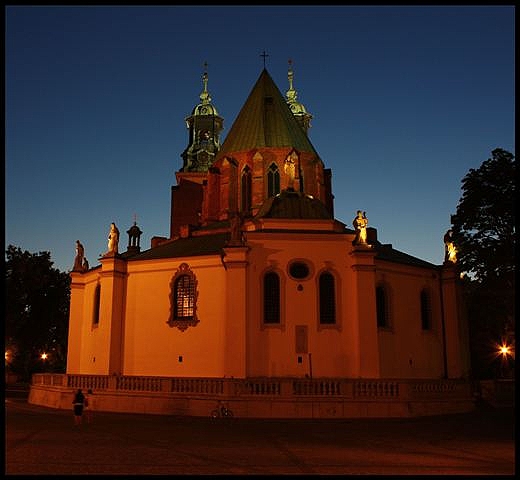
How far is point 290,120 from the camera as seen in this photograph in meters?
44.2

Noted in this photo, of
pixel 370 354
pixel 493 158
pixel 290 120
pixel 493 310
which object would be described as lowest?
pixel 370 354

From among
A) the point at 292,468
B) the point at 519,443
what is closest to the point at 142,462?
the point at 292,468

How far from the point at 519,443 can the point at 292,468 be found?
453cm

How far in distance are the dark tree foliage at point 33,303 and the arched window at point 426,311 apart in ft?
107

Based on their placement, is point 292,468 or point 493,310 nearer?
point 292,468

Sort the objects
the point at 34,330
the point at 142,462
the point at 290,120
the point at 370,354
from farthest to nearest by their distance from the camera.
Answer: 1. the point at 34,330
2. the point at 290,120
3. the point at 370,354
4. the point at 142,462

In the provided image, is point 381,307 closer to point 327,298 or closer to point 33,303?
point 327,298

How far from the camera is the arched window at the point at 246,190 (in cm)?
4069

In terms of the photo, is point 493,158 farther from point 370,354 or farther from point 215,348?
point 215,348

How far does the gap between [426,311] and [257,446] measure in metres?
21.9

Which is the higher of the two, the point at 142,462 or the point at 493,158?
the point at 493,158

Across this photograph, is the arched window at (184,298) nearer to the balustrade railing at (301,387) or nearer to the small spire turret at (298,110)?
the balustrade railing at (301,387)

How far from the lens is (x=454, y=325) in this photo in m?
34.1

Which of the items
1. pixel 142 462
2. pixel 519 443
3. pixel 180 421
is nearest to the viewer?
pixel 519 443
